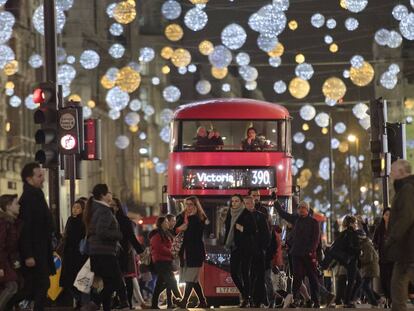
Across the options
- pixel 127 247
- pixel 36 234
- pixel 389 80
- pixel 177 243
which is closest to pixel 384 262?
pixel 177 243

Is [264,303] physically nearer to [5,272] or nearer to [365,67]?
[5,272]

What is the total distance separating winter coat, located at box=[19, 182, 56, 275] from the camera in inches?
494

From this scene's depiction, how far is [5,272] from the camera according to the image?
1308cm

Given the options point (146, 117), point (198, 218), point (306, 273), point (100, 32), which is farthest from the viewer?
point (146, 117)

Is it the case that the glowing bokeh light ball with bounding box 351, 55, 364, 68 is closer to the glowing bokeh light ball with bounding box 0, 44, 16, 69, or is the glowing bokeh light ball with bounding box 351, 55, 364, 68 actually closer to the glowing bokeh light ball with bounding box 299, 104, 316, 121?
the glowing bokeh light ball with bounding box 299, 104, 316, 121

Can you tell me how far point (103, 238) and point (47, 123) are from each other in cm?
334

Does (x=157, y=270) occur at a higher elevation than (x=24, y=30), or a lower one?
lower

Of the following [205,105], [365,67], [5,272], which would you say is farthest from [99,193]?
[365,67]

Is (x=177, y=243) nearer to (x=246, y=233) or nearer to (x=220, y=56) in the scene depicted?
(x=246, y=233)

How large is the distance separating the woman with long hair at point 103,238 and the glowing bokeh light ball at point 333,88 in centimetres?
1752

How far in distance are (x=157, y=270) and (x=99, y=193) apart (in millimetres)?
4679

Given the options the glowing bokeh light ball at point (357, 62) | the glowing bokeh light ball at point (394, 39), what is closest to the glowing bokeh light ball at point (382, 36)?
the glowing bokeh light ball at point (394, 39)

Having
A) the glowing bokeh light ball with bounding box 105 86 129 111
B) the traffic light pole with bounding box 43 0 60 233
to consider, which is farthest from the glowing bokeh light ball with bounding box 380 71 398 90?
the traffic light pole with bounding box 43 0 60 233

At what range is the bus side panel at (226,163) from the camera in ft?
67.4
